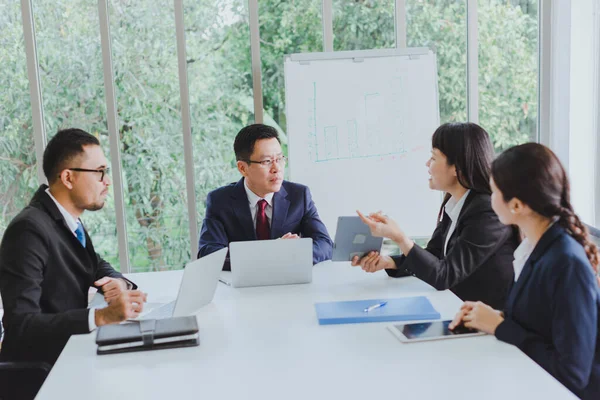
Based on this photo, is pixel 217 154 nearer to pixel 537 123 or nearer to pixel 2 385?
pixel 537 123

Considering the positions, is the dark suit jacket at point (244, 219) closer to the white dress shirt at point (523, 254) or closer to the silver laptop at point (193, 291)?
the silver laptop at point (193, 291)

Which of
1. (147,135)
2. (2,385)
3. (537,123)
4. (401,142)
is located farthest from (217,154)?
(2,385)

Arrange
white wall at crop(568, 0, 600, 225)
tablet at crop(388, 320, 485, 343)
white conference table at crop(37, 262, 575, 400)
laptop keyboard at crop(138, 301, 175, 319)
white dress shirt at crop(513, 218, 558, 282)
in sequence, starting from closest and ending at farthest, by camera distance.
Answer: white conference table at crop(37, 262, 575, 400), tablet at crop(388, 320, 485, 343), white dress shirt at crop(513, 218, 558, 282), laptop keyboard at crop(138, 301, 175, 319), white wall at crop(568, 0, 600, 225)

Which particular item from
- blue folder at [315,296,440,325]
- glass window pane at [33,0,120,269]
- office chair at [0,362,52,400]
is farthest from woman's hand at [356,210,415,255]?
glass window pane at [33,0,120,269]

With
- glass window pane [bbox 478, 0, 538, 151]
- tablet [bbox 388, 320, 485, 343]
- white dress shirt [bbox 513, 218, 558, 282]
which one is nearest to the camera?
tablet [bbox 388, 320, 485, 343]

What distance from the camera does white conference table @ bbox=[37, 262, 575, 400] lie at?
54.2 inches

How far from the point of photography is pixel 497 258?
2.29 m

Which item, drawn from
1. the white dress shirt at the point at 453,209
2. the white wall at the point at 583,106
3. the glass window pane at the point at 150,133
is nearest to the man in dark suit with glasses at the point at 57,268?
the white dress shirt at the point at 453,209

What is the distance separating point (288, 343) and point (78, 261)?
89 cm

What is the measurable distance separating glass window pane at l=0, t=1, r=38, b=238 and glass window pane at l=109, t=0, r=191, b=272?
570 millimetres

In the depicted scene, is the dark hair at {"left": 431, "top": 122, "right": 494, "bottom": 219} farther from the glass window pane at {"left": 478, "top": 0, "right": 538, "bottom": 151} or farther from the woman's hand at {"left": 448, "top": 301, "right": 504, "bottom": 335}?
the glass window pane at {"left": 478, "top": 0, "right": 538, "bottom": 151}

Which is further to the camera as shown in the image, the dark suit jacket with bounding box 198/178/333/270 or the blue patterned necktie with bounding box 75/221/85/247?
the dark suit jacket with bounding box 198/178/333/270

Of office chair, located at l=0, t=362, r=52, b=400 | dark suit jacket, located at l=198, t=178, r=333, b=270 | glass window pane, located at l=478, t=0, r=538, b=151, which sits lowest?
office chair, located at l=0, t=362, r=52, b=400

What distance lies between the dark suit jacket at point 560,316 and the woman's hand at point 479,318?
26 millimetres
